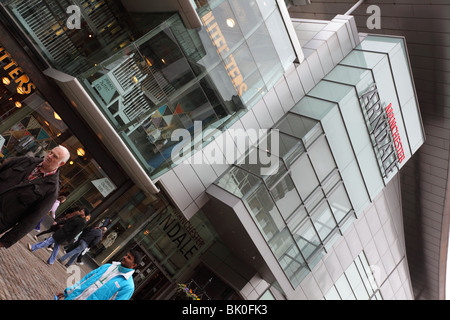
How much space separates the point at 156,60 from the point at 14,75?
3.37 meters

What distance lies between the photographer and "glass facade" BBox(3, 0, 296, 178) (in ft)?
29.9

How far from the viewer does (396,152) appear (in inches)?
656

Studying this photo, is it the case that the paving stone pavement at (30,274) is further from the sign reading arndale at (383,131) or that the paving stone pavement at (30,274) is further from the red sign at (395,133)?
the red sign at (395,133)

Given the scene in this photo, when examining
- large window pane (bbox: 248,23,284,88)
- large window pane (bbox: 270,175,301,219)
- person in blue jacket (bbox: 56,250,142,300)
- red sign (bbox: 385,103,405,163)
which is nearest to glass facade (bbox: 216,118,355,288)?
large window pane (bbox: 270,175,301,219)

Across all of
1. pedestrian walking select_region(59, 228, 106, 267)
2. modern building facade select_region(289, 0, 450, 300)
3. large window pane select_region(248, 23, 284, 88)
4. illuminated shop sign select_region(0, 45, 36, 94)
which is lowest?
modern building facade select_region(289, 0, 450, 300)

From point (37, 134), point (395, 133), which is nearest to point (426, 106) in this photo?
point (395, 133)

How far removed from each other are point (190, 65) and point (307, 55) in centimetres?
625

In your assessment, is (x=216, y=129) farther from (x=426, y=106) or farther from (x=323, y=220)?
(x=426, y=106)

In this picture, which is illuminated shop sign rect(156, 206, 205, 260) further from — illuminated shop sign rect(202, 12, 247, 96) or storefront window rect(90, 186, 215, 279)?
illuminated shop sign rect(202, 12, 247, 96)

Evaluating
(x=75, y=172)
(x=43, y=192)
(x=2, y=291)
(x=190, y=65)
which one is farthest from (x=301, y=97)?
(x=2, y=291)

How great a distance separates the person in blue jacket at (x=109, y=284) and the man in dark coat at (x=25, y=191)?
1747 mm

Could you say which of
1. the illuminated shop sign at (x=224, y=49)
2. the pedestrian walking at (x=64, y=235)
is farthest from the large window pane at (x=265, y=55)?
the pedestrian walking at (x=64, y=235)

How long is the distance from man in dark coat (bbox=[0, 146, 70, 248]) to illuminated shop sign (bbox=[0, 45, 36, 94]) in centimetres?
270

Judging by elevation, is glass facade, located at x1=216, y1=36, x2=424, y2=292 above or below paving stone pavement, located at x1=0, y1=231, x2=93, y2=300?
below
